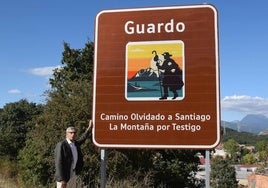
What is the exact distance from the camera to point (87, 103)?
15586mm

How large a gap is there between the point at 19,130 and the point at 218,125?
1786 inches

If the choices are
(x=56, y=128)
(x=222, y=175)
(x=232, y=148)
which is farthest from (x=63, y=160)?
(x=232, y=148)

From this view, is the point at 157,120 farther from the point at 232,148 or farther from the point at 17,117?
the point at 232,148

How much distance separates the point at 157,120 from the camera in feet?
21.4

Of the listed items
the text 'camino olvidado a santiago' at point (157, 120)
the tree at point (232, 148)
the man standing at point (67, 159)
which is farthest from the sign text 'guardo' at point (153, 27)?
the tree at point (232, 148)

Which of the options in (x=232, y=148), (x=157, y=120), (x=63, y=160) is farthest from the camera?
(x=232, y=148)

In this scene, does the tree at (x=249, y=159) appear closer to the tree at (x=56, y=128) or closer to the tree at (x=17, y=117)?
the tree at (x=17, y=117)

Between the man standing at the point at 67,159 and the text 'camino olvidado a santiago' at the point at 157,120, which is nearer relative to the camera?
the text 'camino olvidado a santiago' at the point at 157,120

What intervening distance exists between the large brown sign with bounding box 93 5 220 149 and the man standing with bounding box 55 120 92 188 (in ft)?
3.32

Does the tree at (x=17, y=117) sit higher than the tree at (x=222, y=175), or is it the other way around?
the tree at (x=17, y=117)

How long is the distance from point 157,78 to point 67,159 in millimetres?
2263

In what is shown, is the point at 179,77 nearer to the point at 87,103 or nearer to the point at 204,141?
the point at 204,141

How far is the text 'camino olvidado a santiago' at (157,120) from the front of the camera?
6.36 meters

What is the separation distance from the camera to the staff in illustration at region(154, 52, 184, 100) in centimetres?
654
